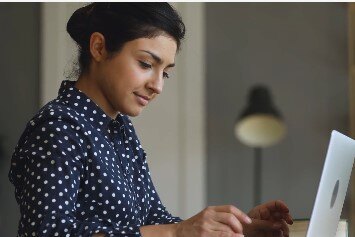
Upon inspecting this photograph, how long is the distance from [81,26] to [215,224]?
0.52 meters

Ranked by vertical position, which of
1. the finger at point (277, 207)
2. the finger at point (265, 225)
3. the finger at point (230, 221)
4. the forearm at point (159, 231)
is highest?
the finger at point (230, 221)

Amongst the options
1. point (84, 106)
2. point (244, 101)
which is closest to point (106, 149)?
point (84, 106)

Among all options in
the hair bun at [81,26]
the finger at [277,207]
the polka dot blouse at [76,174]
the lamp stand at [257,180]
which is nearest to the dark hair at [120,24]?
the hair bun at [81,26]

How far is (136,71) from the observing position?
1.28 meters

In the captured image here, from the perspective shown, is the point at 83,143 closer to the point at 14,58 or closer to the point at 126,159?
the point at 126,159

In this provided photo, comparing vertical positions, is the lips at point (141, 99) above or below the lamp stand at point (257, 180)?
above

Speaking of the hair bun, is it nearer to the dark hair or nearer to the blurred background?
the dark hair

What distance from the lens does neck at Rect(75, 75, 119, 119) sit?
4.41 feet

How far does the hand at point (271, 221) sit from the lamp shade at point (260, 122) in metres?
1.90

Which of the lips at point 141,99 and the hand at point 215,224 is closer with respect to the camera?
the hand at point 215,224

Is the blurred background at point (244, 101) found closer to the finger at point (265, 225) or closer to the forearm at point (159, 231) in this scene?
the finger at point (265, 225)

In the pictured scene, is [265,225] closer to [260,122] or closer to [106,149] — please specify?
[106,149]

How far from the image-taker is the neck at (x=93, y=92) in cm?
134

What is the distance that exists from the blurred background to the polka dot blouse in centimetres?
184
